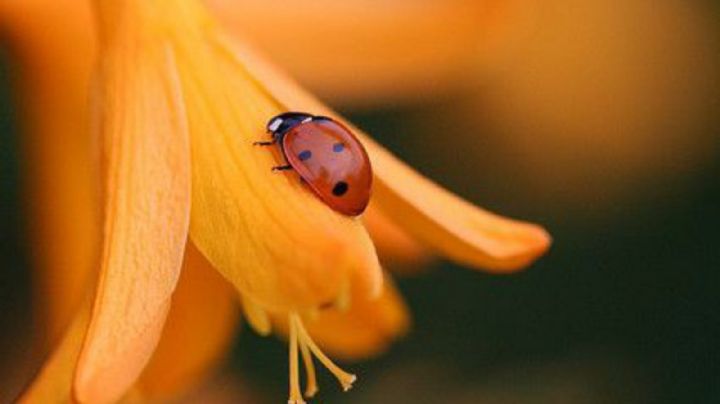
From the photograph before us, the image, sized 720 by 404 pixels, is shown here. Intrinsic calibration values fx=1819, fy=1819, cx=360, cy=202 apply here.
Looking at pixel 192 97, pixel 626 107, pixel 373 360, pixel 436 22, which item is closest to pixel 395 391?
pixel 373 360

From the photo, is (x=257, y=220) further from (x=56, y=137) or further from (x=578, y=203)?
(x=578, y=203)

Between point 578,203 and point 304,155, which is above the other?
point 304,155

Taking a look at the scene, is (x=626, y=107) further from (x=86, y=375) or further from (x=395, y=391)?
(x=86, y=375)

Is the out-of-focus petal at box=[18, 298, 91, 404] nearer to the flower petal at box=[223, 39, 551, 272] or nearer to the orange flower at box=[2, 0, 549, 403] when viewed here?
the orange flower at box=[2, 0, 549, 403]

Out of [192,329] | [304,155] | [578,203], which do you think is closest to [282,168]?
[304,155]

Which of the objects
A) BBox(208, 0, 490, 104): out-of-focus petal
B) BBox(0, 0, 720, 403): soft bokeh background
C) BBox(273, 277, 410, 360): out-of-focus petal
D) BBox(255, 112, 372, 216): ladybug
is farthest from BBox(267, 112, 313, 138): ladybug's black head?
BBox(0, 0, 720, 403): soft bokeh background

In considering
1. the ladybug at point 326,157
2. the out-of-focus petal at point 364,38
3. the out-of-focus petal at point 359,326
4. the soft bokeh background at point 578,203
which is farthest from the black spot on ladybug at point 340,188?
the soft bokeh background at point 578,203
